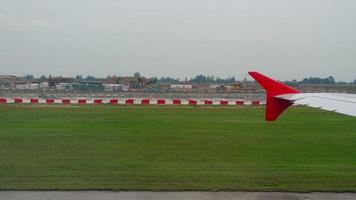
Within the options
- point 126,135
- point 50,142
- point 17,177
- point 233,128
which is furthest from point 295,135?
point 17,177

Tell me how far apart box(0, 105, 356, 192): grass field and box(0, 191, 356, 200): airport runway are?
0.97ft

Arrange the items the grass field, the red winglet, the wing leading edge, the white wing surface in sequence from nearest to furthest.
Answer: the white wing surface
the wing leading edge
the red winglet
the grass field

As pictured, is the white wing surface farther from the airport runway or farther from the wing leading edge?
the airport runway

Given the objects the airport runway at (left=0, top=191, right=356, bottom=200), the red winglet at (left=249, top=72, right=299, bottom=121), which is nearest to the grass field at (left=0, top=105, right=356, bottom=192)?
the airport runway at (left=0, top=191, right=356, bottom=200)

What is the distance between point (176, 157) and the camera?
11.1 m

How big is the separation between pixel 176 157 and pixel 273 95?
361cm

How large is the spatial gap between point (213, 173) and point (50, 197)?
3.37 metres

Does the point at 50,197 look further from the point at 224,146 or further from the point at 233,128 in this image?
the point at 233,128

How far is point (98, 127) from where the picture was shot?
1755 cm

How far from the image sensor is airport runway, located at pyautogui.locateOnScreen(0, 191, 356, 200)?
7504 mm

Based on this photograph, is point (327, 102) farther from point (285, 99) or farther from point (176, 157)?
point (176, 157)

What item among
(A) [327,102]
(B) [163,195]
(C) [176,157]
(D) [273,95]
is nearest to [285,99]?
(D) [273,95]

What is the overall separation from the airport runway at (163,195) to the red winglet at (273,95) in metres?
1.34

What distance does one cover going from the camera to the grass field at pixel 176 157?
854cm
